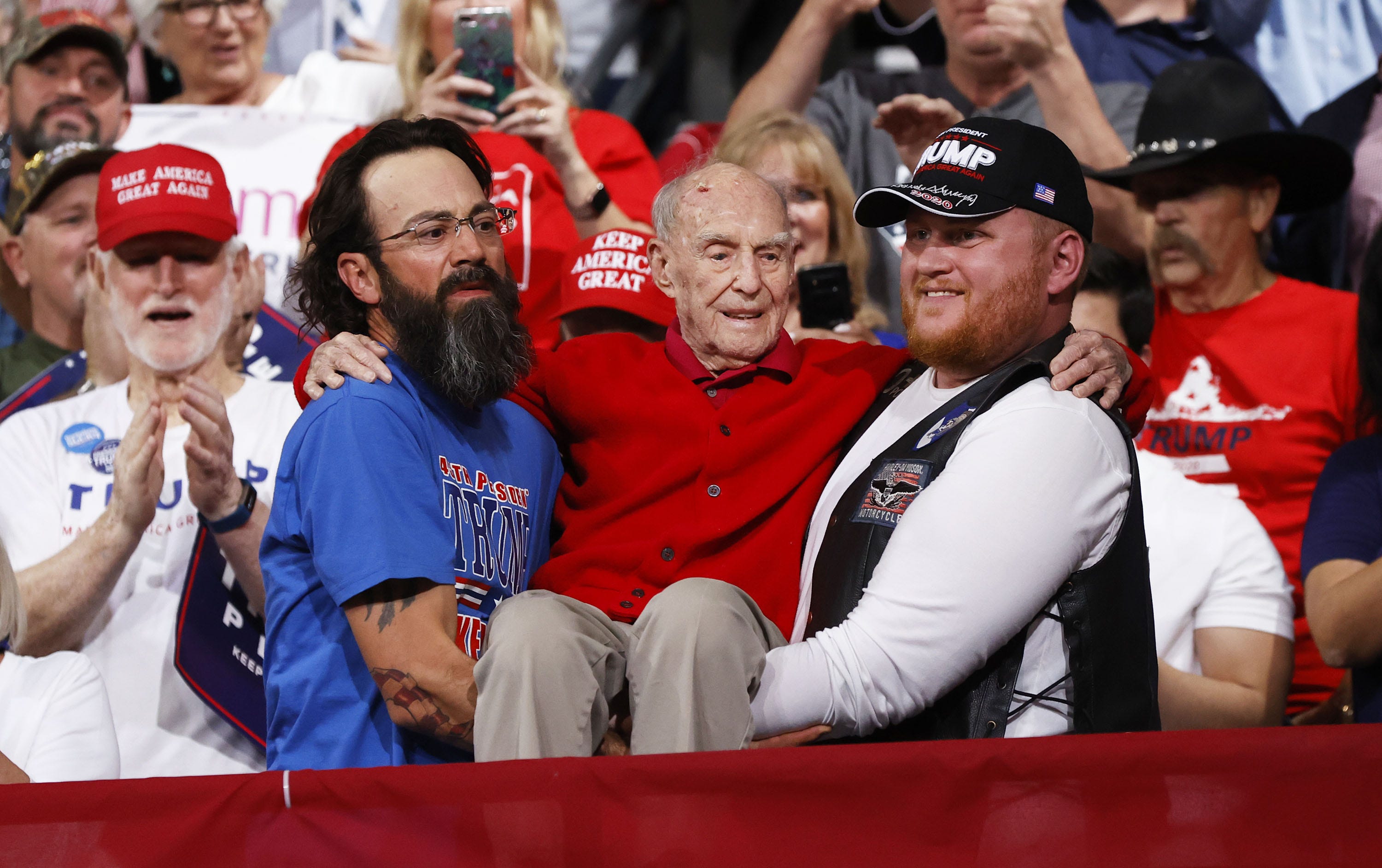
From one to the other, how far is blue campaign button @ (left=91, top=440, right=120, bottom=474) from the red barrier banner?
1966mm

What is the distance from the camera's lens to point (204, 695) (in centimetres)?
331

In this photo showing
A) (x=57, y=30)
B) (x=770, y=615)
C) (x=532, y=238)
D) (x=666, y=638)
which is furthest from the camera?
(x=57, y=30)

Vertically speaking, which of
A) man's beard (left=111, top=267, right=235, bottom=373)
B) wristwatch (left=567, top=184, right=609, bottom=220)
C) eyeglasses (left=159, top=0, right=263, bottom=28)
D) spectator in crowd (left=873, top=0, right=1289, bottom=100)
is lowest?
man's beard (left=111, top=267, right=235, bottom=373)

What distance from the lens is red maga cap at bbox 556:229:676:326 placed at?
12.3 ft

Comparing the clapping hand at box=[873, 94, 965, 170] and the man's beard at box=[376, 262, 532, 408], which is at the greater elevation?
the clapping hand at box=[873, 94, 965, 170]

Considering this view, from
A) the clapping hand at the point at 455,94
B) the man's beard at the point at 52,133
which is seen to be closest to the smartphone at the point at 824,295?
the clapping hand at the point at 455,94

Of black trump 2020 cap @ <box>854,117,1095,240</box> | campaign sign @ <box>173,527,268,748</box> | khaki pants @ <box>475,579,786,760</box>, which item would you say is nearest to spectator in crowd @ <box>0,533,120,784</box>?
campaign sign @ <box>173,527,268,748</box>

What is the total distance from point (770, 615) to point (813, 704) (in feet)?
1.09

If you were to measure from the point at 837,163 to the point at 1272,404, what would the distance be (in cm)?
135

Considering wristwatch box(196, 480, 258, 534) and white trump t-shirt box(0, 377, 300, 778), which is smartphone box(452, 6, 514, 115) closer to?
white trump t-shirt box(0, 377, 300, 778)

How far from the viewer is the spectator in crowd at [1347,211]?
170 inches

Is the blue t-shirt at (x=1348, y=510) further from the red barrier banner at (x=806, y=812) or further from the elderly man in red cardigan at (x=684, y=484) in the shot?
the red barrier banner at (x=806, y=812)

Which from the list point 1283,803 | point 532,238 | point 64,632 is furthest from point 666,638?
point 532,238

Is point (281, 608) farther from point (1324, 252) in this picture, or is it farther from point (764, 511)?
point (1324, 252)
